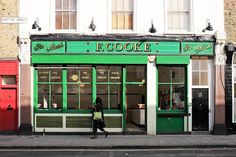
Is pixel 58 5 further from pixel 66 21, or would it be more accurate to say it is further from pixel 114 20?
pixel 114 20

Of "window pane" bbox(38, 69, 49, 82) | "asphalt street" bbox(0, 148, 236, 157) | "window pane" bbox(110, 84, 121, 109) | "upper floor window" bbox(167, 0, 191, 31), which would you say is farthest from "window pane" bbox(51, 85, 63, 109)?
"upper floor window" bbox(167, 0, 191, 31)

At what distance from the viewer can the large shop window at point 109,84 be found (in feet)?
72.7

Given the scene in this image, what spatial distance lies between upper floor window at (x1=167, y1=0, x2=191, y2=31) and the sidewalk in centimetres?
497

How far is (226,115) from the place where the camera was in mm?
22109

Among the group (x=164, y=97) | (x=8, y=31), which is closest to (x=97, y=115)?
(x=164, y=97)

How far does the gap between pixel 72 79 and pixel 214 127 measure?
6.69m

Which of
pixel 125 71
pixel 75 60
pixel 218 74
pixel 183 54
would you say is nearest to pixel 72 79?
pixel 75 60

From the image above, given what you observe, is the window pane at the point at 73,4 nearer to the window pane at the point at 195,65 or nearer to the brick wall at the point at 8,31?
the brick wall at the point at 8,31

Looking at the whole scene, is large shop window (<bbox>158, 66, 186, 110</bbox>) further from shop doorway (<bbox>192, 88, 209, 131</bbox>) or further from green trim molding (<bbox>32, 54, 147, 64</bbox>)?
green trim molding (<bbox>32, 54, 147, 64</bbox>)

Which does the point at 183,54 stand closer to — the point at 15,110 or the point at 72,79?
the point at 72,79

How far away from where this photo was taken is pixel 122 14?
2255cm

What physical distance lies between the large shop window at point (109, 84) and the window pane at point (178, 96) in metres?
2.46

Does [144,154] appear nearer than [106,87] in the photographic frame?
Yes

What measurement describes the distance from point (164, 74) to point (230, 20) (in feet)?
12.7
